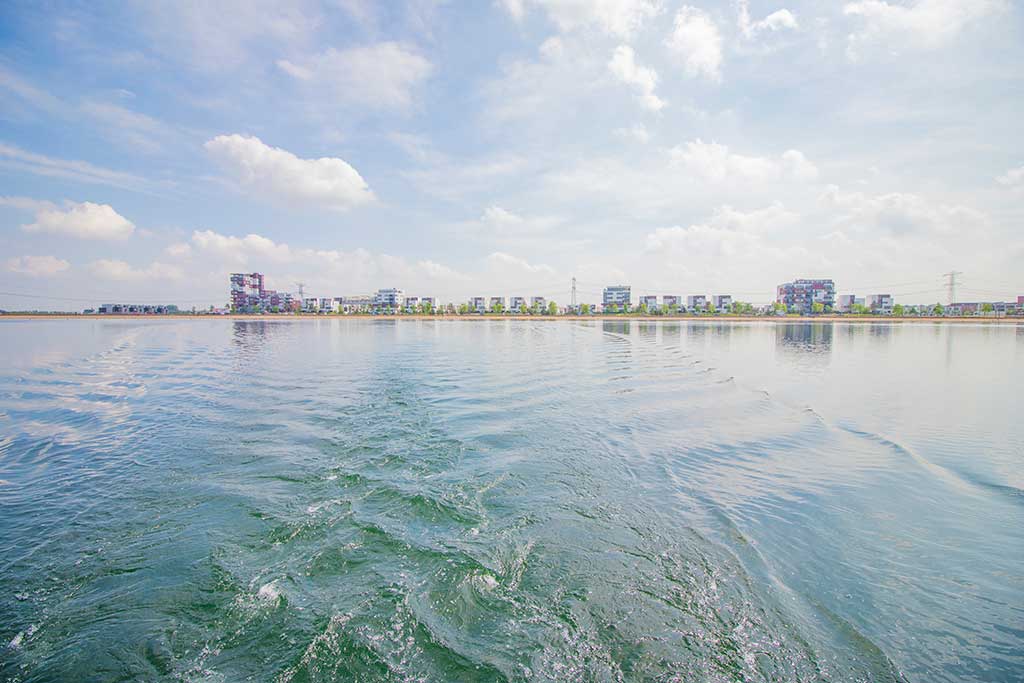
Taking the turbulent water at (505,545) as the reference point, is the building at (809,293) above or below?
above

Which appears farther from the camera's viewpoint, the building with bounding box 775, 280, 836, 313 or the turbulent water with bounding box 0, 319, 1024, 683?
the building with bounding box 775, 280, 836, 313

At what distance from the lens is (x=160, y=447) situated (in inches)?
396

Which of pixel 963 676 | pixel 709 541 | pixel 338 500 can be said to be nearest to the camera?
pixel 963 676

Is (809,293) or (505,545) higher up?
(809,293)

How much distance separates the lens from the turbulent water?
13.5 ft

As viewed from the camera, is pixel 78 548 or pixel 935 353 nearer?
pixel 78 548

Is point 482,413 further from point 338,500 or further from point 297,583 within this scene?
point 297,583

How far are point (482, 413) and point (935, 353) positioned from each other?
43.1 meters

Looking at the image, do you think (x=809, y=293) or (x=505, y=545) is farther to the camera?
(x=809, y=293)

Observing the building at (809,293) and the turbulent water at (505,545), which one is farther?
the building at (809,293)

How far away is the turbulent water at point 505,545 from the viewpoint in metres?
4.12

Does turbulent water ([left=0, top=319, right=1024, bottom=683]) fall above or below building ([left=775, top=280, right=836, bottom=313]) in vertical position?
below

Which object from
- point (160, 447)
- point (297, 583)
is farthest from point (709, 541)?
point (160, 447)

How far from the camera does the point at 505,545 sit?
234 inches
